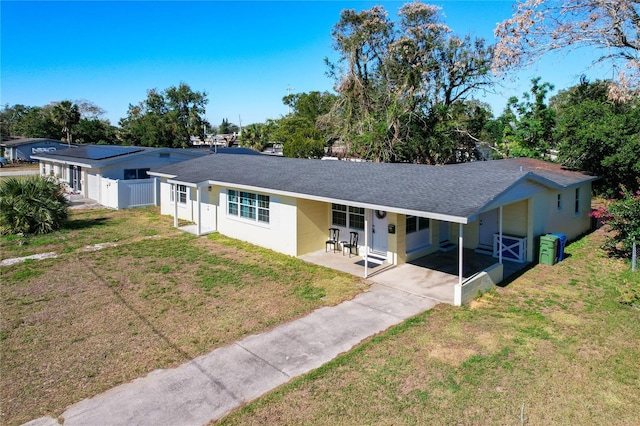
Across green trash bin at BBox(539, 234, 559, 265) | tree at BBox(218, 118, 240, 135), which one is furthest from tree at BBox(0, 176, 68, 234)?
tree at BBox(218, 118, 240, 135)

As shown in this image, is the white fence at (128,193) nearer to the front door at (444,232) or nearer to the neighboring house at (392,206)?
the neighboring house at (392,206)

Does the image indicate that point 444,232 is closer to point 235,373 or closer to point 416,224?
point 416,224

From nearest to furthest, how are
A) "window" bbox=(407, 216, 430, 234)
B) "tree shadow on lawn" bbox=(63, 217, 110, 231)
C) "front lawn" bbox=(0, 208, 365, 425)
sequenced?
1. "front lawn" bbox=(0, 208, 365, 425)
2. "window" bbox=(407, 216, 430, 234)
3. "tree shadow on lawn" bbox=(63, 217, 110, 231)

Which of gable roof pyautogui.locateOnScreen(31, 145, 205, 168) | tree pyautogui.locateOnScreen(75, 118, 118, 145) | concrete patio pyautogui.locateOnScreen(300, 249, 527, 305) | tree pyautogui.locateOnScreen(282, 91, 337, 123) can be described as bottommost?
concrete patio pyautogui.locateOnScreen(300, 249, 527, 305)

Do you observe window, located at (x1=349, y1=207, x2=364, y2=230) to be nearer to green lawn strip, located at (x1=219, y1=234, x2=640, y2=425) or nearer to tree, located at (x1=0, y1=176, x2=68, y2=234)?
green lawn strip, located at (x1=219, y1=234, x2=640, y2=425)

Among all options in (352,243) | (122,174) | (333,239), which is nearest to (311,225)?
(333,239)

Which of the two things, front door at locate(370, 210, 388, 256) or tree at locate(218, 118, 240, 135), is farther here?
tree at locate(218, 118, 240, 135)
